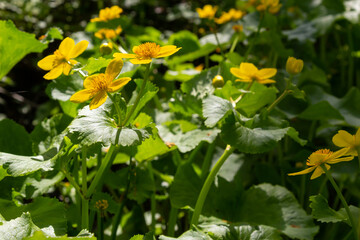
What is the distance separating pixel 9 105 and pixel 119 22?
103 cm

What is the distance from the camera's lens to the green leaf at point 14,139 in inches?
45.3

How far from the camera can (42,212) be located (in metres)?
0.94

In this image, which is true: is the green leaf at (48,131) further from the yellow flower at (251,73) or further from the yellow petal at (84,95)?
the yellow flower at (251,73)

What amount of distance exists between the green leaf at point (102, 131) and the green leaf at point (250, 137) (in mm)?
195

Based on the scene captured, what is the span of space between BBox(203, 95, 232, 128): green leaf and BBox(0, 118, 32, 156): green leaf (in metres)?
0.55

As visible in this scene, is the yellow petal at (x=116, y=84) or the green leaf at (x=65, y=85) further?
the green leaf at (x=65, y=85)

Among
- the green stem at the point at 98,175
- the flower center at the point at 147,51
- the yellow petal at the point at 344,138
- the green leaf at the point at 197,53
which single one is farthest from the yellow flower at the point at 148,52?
the green leaf at the point at 197,53

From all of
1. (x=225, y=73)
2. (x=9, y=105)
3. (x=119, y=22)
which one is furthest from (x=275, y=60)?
(x=9, y=105)

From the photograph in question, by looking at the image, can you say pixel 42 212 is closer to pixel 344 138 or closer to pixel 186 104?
pixel 186 104

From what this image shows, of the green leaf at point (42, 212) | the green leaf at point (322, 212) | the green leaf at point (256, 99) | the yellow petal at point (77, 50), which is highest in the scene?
the yellow petal at point (77, 50)

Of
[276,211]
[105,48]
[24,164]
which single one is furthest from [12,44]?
[276,211]

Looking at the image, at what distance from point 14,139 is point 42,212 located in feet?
1.02

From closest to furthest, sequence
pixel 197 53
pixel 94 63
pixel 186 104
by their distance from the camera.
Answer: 1. pixel 94 63
2. pixel 186 104
3. pixel 197 53

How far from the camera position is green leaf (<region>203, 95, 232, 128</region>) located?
906 millimetres
